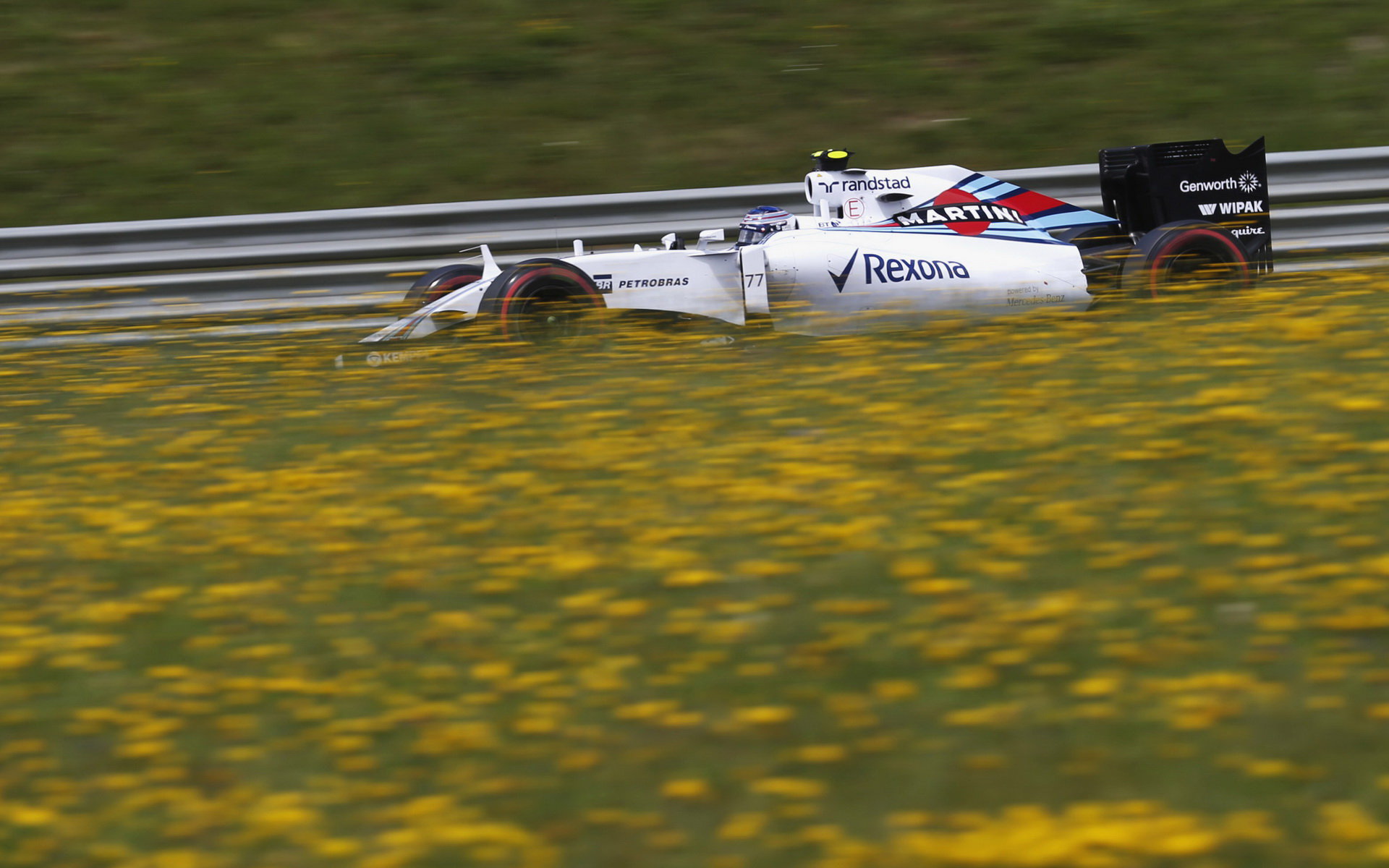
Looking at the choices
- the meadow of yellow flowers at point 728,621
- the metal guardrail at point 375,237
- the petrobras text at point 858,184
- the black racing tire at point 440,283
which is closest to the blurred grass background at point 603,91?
the metal guardrail at point 375,237

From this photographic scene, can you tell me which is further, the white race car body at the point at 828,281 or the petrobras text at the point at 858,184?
the petrobras text at the point at 858,184

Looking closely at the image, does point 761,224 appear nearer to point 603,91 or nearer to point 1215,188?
point 1215,188

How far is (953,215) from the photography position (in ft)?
22.9

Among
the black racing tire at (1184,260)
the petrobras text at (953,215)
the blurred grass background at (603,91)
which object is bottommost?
the black racing tire at (1184,260)

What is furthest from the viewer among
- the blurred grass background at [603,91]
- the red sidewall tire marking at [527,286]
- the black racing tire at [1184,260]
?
the blurred grass background at [603,91]

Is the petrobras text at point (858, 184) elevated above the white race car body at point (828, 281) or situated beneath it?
elevated above

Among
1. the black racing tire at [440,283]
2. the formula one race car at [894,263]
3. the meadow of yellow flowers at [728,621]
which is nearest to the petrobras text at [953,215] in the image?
the formula one race car at [894,263]

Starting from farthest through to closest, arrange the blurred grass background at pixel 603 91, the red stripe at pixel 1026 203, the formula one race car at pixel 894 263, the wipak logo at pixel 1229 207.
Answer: the blurred grass background at pixel 603 91
the wipak logo at pixel 1229 207
the red stripe at pixel 1026 203
the formula one race car at pixel 894 263

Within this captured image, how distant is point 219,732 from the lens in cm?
266

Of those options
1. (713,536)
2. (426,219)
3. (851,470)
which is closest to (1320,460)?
(851,470)

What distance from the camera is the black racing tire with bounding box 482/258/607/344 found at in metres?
6.26

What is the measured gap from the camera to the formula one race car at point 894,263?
636 cm

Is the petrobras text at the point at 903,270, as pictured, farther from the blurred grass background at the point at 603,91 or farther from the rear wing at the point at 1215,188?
the blurred grass background at the point at 603,91

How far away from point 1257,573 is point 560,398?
2.52 meters
